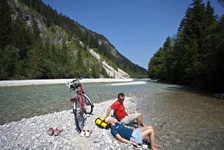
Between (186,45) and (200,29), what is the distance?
548cm

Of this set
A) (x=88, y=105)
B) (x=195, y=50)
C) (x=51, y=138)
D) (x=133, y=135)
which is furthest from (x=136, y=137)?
(x=195, y=50)

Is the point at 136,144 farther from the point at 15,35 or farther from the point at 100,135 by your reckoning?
the point at 15,35

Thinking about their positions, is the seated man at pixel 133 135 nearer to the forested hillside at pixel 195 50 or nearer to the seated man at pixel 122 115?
the seated man at pixel 122 115

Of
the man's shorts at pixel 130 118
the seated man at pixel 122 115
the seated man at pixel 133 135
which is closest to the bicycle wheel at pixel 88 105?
the seated man at pixel 122 115

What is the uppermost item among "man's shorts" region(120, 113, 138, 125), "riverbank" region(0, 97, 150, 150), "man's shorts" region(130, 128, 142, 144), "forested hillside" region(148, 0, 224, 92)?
"forested hillside" region(148, 0, 224, 92)

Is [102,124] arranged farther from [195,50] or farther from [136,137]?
[195,50]

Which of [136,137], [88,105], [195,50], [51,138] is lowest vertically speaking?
[51,138]

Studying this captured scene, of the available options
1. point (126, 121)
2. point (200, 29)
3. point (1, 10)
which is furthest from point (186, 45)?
point (1, 10)

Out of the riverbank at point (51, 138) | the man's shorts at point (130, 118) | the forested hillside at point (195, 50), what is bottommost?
the riverbank at point (51, 138)

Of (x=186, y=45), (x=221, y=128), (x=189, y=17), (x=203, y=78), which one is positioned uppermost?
(x=189, y=17)

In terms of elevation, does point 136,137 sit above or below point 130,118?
below

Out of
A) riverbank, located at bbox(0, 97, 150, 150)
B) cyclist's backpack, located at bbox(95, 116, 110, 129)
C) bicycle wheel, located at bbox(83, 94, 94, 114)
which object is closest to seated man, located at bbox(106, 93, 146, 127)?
cyclist's backpack, located at bbox(95, 116, 110, 129)

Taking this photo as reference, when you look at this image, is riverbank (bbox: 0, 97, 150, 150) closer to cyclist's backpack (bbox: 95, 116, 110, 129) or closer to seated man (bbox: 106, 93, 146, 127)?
cyclist's backpack (bbox: 95, 116, 110, 129)

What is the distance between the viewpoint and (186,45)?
38906mm
